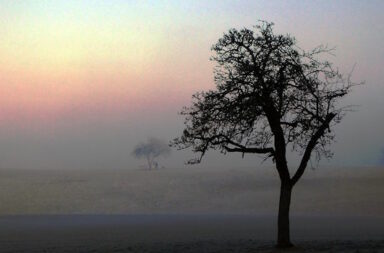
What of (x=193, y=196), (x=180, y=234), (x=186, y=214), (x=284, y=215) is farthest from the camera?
(x=193, y=196)

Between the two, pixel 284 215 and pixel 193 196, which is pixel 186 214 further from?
pixel 284 215

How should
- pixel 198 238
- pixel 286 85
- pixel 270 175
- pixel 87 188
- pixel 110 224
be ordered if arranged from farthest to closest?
pixel 270 175 < pixel 87 188 < pixel 110 224 < pixel 198 238 < pixel 286 85

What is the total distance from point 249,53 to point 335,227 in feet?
53.3

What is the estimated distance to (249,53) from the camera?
22.9 m

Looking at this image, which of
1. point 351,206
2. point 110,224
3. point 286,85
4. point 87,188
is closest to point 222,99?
point 286,85

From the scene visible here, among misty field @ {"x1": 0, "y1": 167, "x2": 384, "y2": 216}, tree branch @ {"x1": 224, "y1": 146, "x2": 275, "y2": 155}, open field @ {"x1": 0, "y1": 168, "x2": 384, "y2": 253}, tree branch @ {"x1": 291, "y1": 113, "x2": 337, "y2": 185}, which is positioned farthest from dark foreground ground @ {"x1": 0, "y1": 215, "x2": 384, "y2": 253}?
misty field @ {"x1": 0, "y1": 167, "x2": 384, "y2": 216}

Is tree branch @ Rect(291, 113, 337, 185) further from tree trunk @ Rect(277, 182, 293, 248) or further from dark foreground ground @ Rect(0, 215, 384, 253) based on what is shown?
dark foreground ground @ Rect(0, 215, 384, 253)

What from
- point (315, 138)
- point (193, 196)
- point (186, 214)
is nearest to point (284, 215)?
point (315, 138)

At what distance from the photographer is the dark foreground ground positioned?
79.2 feet

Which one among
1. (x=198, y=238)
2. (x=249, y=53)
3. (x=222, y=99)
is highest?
(x=249, y=53)

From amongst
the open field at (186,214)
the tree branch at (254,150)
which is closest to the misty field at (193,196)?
the open field at (186,214)

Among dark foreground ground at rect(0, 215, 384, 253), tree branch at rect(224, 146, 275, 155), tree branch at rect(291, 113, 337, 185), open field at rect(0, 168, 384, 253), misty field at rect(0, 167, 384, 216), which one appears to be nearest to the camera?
tree branch at rect(291, 113, 337, 185)

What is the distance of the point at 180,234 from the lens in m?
31.8

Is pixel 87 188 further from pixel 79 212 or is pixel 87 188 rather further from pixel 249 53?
pixel 249 53
